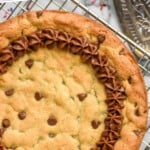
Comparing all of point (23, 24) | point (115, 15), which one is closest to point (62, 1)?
point (115, 15)

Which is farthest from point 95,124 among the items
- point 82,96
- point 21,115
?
point 21,115

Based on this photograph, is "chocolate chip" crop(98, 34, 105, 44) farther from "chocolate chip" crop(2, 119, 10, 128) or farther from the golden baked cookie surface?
"chocolate chip" crop(2, 119, 10, 128)

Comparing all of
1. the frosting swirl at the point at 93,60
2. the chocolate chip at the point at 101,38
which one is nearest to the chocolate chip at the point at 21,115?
the frosting swirl at the point at 93,60

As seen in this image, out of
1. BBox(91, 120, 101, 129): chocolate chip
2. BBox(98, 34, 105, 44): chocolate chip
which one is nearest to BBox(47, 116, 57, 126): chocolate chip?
BBox(91, 120, 101, 129): chocolate chip

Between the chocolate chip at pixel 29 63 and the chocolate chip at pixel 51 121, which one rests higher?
the chocolate chip at pixel 29 63

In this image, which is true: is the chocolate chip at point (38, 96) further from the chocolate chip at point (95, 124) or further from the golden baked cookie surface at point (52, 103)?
the chocolate chip at point (95, 124)

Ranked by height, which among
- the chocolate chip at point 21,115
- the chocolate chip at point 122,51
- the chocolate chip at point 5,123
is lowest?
the chocolate chip at point 5,123

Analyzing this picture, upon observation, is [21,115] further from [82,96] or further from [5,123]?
[82,96]

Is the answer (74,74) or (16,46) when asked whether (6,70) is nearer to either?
(16,46)

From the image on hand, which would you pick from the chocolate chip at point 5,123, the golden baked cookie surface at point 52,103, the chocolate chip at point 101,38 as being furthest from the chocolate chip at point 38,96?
the chocolate chip at point 101,38
